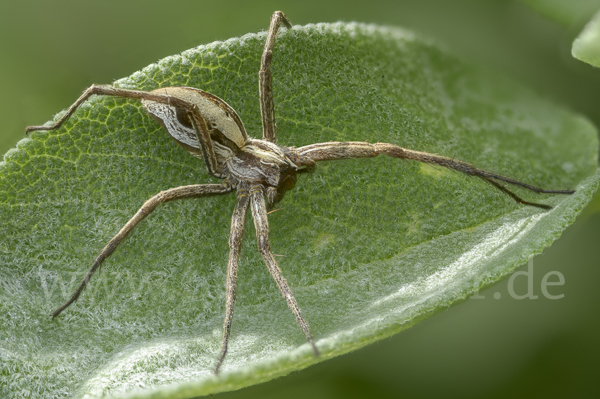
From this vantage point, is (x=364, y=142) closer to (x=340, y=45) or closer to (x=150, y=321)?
(x=340, y=45)

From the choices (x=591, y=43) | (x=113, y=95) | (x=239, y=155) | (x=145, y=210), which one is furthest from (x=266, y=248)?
(x=591, y=43)

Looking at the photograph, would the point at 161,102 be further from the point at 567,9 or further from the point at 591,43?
the point at 567,9

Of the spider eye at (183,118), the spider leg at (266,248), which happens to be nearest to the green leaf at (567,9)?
the spider leg at (266,248)

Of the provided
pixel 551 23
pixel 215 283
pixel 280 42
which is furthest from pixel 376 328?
pixel 551 23

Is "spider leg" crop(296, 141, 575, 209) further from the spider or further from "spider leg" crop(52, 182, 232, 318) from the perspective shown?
"spider leg" crop(52, 182, 232, 318)

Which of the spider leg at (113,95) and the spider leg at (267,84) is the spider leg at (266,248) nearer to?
the spider leg at (267,84)

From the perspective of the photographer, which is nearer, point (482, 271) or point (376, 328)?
point (376, 328)

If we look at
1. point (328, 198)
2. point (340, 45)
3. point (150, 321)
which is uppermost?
point (340, 45)
